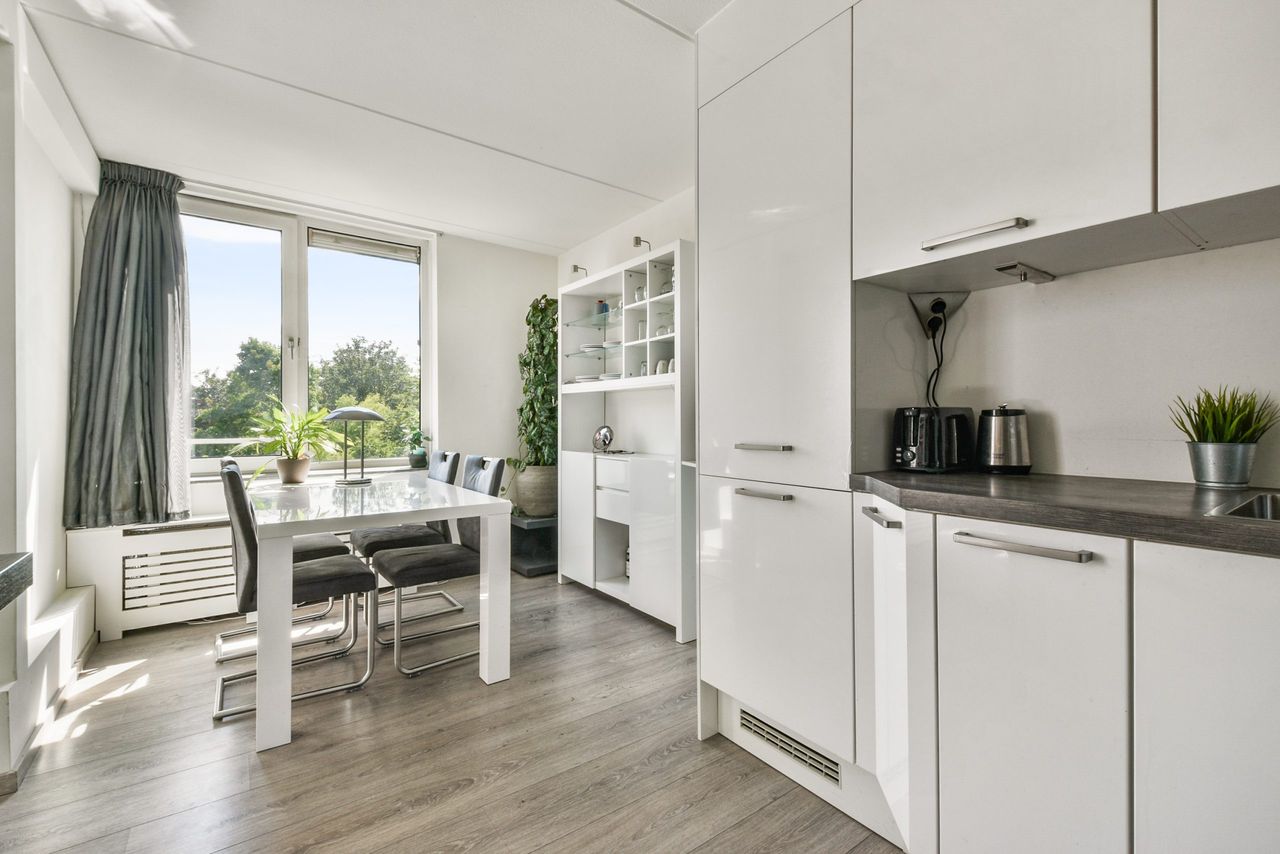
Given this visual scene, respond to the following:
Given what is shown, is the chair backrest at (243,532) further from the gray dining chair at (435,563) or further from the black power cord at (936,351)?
the black power cord at (936,351)

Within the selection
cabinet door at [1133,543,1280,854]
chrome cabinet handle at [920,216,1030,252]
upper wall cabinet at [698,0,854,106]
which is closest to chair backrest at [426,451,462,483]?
upper wall cabinet at [698,0,854,106]

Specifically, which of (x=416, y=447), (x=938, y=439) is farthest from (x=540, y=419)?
(x=938, y=439)

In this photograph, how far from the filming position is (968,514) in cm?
116

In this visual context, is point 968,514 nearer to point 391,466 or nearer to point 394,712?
point 394,712

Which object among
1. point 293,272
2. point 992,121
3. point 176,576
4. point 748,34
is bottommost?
point 176,576

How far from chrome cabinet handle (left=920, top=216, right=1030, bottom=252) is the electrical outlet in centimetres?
34

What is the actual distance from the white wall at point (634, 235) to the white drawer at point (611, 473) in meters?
1.37

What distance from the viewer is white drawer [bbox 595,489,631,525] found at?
339cm

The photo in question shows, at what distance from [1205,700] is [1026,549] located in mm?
311

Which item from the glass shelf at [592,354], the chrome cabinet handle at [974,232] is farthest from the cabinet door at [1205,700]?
the glass shelf at [592,354]

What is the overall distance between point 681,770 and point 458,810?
2.28 feet

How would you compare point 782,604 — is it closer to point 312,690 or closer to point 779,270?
point 779,270

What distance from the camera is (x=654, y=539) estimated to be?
3.18 metres

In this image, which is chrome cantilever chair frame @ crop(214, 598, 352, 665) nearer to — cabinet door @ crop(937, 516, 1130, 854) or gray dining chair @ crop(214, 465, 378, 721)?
gray dining chair @ crop(214, 465, 378, 721)
